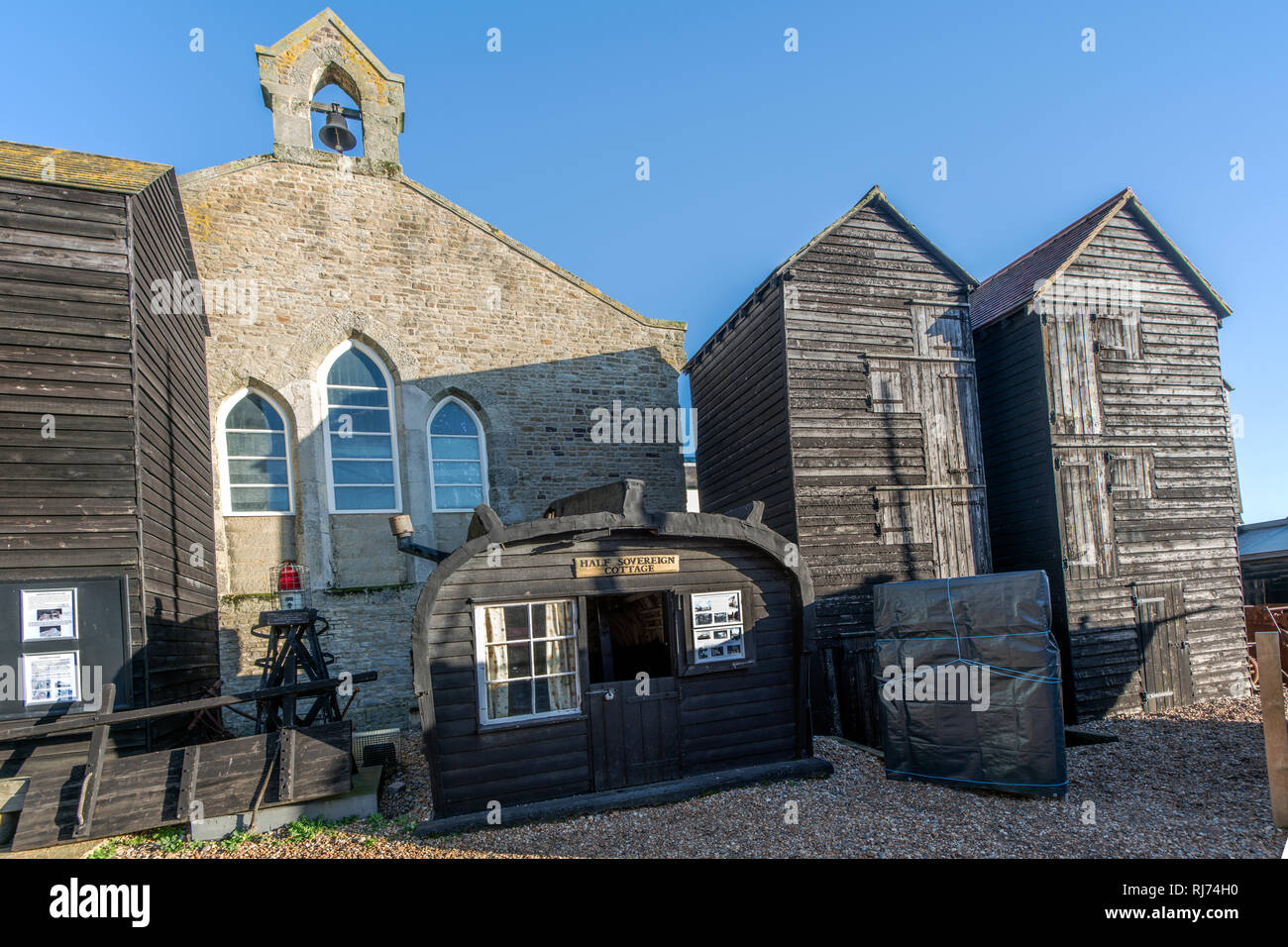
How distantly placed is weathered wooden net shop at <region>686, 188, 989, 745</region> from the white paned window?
217 inches

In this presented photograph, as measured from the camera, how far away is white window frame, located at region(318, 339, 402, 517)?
14078mm

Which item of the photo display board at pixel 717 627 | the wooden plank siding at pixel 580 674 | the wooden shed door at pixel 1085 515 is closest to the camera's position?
the wooden plank siding at pixel 580 674

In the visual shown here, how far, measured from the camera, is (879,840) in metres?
7.14

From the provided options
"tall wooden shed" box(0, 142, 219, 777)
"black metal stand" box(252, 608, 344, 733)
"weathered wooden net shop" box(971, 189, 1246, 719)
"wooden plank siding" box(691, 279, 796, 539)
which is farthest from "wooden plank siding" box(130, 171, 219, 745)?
"weathered wooden net shop" box(971, 189, 1246, 719)

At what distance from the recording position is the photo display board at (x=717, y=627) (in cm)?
912

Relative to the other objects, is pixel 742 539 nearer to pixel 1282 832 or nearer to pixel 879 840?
pixel 879 840

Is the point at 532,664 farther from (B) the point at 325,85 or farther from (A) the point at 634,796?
(B) the point at 325,85

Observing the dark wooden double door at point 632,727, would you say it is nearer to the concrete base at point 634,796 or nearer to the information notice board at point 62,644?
the concrete base at point 634,796

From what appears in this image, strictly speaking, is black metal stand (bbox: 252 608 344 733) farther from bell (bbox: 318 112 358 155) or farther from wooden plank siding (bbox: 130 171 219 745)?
bell (bbox: 318 112 358 155)

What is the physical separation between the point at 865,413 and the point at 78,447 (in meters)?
11.4

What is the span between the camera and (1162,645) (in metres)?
13.8

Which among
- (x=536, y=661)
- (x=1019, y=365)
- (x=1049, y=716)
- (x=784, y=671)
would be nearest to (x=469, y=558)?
(x=536, y=661)

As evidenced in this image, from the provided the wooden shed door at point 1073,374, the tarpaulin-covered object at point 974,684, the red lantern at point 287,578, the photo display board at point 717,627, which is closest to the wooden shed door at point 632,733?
the photo display board at point 717,627

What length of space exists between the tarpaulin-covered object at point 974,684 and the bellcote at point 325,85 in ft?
43.2
